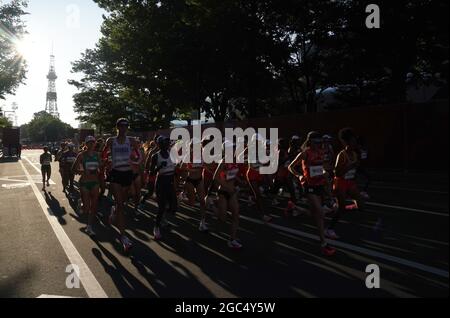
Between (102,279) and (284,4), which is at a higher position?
(284,4)

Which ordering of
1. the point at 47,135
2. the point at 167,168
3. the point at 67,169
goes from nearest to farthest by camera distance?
the point at 167,168 → the point at 67,169 → the point at 47,135

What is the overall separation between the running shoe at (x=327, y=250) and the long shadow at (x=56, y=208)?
582cm

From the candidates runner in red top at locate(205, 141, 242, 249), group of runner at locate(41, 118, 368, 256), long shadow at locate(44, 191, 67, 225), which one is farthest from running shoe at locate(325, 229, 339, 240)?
long shadow at locate(44, 191, 67, 225)

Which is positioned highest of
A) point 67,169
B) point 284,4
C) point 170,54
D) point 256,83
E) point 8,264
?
point 284,4

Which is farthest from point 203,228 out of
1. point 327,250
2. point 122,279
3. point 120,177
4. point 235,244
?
point 122,279

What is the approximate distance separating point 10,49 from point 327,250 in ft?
109

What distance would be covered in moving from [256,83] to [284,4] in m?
4.99

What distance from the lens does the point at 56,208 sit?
1182 centimetres

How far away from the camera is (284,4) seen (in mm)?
23953

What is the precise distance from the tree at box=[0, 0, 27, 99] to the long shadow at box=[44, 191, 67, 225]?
Result: 2170 centimetres

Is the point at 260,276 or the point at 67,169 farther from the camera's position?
the point at 67,169

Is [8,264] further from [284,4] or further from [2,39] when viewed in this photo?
[2,39]

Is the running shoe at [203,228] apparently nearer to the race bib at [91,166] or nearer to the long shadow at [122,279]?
the long shadow at [122,279]
